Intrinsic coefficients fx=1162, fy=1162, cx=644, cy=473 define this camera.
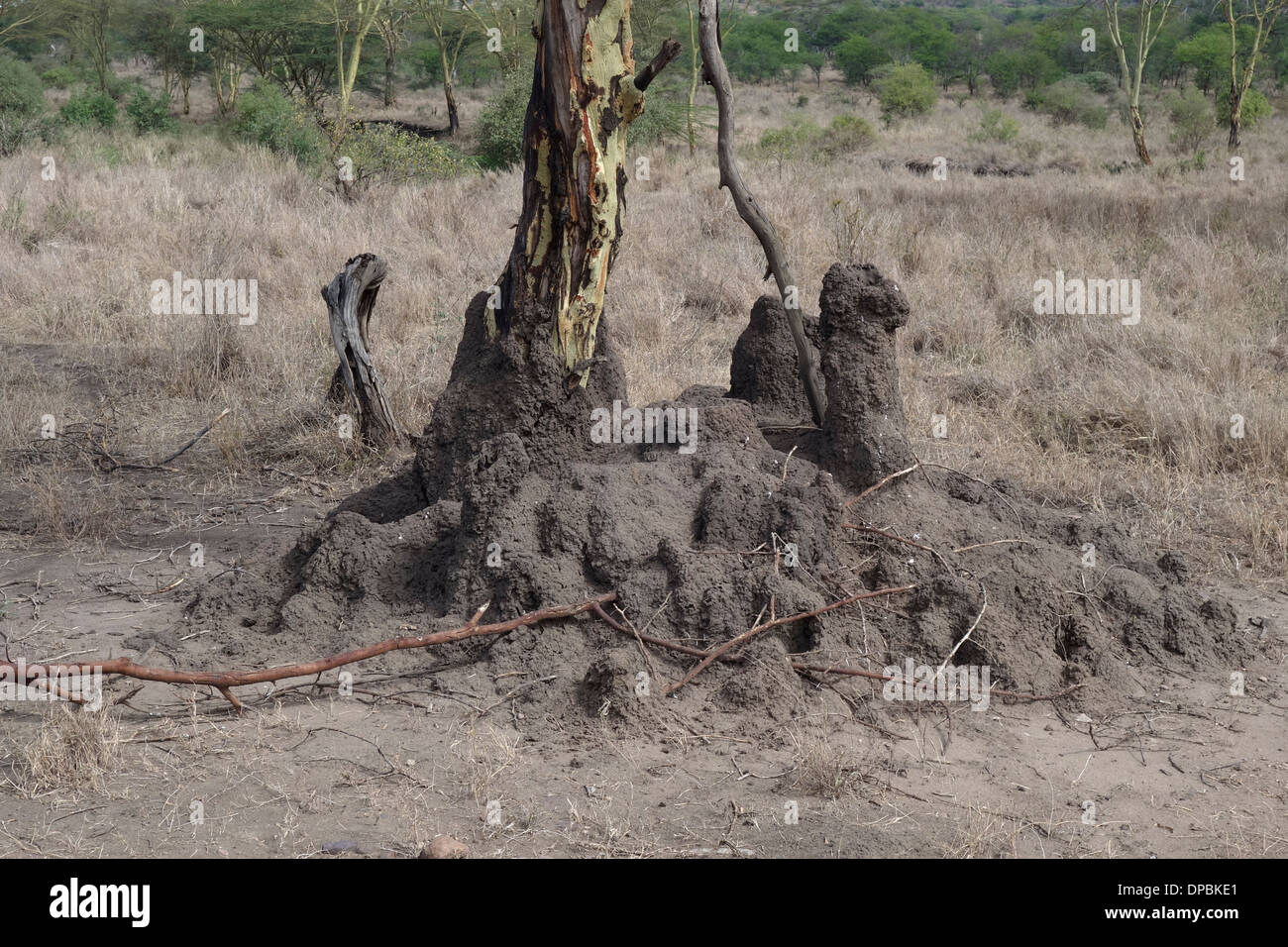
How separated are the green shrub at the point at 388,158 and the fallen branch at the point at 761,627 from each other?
1083 cm

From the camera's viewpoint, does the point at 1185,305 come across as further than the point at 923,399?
Yes

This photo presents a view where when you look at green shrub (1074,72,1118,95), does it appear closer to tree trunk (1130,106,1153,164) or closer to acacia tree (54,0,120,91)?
tree trunk (1130,106,1153,164)

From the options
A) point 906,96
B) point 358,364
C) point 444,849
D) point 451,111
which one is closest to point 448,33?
point 451,111

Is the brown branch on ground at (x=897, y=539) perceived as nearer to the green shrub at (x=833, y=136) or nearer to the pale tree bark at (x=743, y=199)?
the pale tree bark at (x=743, y=199)

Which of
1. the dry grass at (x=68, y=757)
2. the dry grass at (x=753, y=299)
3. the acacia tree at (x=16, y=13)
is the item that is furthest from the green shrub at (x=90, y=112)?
the dry grass at (x=68, y=757)

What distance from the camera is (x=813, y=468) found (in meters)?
4.15

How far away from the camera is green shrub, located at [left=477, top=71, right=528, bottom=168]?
16.6 meters

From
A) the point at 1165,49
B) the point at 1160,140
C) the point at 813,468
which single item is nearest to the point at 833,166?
the point at 1160,140

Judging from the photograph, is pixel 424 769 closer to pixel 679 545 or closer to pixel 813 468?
pixel 679 545

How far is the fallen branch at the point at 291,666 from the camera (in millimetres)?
3119

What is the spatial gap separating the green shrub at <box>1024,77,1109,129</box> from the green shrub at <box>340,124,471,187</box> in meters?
19.4

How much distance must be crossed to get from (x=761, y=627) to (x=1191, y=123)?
905 inches

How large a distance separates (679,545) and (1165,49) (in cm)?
3976

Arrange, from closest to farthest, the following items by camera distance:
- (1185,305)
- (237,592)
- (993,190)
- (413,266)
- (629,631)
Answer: (629,631), (237,592), (1185,305), (413,266), (993,190)
